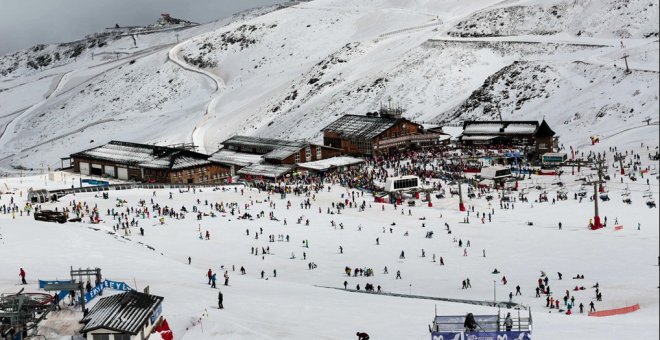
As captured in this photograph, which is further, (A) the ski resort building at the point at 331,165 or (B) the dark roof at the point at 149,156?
(A) the ski resort building at the point at 331,165

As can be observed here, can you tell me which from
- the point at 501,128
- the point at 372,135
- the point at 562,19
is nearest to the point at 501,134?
the point at 501,128

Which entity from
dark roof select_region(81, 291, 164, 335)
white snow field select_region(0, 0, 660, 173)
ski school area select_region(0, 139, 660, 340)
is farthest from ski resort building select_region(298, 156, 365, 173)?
dark roof select_region(81, 291, 164, 335)

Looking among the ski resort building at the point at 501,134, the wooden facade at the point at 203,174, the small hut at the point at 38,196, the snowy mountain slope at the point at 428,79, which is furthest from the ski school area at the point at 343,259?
the snowy mountain slope at the point at 428,79

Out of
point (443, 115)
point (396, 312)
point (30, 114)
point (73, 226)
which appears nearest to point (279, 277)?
point (396, 312)

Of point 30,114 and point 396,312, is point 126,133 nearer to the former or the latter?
point 30,114

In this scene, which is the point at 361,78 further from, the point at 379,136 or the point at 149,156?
the point at 149,156

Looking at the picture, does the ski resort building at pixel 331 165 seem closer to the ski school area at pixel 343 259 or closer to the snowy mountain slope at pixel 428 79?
the ski school area at pixel 343 259
